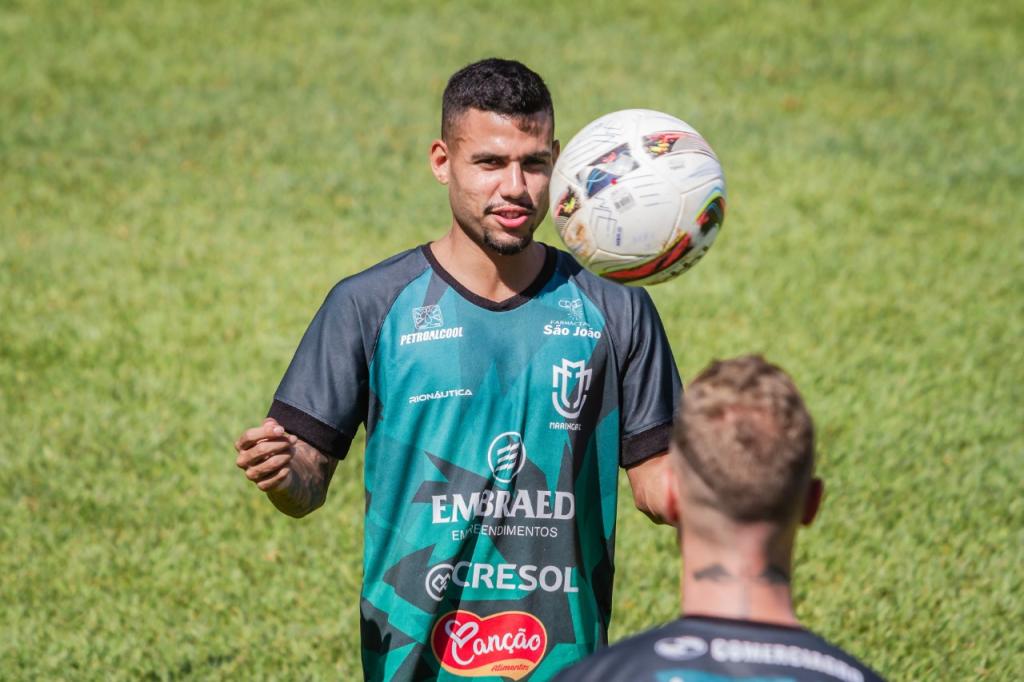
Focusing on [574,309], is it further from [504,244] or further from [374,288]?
[374,288]

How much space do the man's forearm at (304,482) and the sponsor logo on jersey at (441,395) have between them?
1.21 ft

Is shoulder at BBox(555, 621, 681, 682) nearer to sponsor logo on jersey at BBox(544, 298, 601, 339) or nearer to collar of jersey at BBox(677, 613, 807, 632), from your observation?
collar of jersey at BBox(677, 613, 807, 632)

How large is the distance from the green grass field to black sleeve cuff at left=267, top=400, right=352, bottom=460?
8.49 feet

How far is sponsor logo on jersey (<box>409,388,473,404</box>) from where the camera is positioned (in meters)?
4.50

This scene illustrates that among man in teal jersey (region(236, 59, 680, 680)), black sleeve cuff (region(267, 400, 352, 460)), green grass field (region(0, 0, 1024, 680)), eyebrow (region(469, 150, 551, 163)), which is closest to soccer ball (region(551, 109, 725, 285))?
eyebrow (region(469, 150, 551, 163))

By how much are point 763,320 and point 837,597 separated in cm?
394

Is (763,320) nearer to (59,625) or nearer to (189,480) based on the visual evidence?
(189,480)

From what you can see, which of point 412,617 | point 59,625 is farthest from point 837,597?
point 59,625

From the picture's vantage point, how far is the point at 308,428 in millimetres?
4469

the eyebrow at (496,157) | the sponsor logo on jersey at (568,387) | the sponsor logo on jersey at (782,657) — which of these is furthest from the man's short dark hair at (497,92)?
the sponsor logo on jersey at (782,657)

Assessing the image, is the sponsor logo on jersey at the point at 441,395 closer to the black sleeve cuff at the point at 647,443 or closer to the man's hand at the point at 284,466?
the man's hand at the point at 284,466

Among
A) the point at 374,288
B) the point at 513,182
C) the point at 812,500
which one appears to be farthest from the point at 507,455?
the point at 812,500

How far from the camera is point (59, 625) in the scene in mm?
6996

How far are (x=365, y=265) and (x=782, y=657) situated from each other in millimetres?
9267
